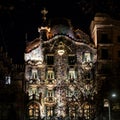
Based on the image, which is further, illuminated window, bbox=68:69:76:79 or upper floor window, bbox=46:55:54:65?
upper floor window, bbox=46:55:54:65

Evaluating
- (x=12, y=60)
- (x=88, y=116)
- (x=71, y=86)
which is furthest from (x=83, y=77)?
(x=12, y=60)

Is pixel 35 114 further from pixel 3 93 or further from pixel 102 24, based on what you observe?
pixel 102 24

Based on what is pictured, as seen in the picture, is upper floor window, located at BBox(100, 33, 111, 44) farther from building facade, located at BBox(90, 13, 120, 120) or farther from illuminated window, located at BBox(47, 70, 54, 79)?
illuminated window, located at BBox(47, 70, 54, 79)

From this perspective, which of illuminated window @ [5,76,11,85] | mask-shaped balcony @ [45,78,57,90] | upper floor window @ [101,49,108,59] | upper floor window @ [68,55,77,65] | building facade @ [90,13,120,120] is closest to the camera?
illuminated window @ [5,76,11,85]

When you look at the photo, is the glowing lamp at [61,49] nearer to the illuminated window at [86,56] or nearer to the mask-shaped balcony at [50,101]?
the illuminated window at [86,56]

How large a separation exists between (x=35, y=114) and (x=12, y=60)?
37.8 feet

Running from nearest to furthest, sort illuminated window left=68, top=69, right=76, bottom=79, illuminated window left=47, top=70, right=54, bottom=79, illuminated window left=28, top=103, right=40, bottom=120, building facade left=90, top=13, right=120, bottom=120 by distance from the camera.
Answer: illuminated window left=28, top=103, right=40, bottom=120 < building facade left=90, top=13, right=120, bottom=120 < illuminated window left=47, top=70, right=54, bottom=79 < illuminated window left=68, top=69, right=76, bottom=79

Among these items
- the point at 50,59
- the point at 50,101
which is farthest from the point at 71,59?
the point at 50,101

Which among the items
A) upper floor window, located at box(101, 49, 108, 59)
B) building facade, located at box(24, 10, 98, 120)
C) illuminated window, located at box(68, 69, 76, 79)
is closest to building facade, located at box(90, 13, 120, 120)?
upper floor window, located at box(101, 49, 108, 59)

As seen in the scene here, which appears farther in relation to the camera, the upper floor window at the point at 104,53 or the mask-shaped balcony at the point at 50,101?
the upper floor window at the point at 104,53

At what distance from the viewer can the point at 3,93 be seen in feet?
201

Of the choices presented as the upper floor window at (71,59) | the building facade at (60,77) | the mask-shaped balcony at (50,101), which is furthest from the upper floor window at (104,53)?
the mask-shaped balcony at (50,101)

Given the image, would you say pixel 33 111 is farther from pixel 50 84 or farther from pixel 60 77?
pixel 60 77

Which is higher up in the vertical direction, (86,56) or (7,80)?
(86,56)
